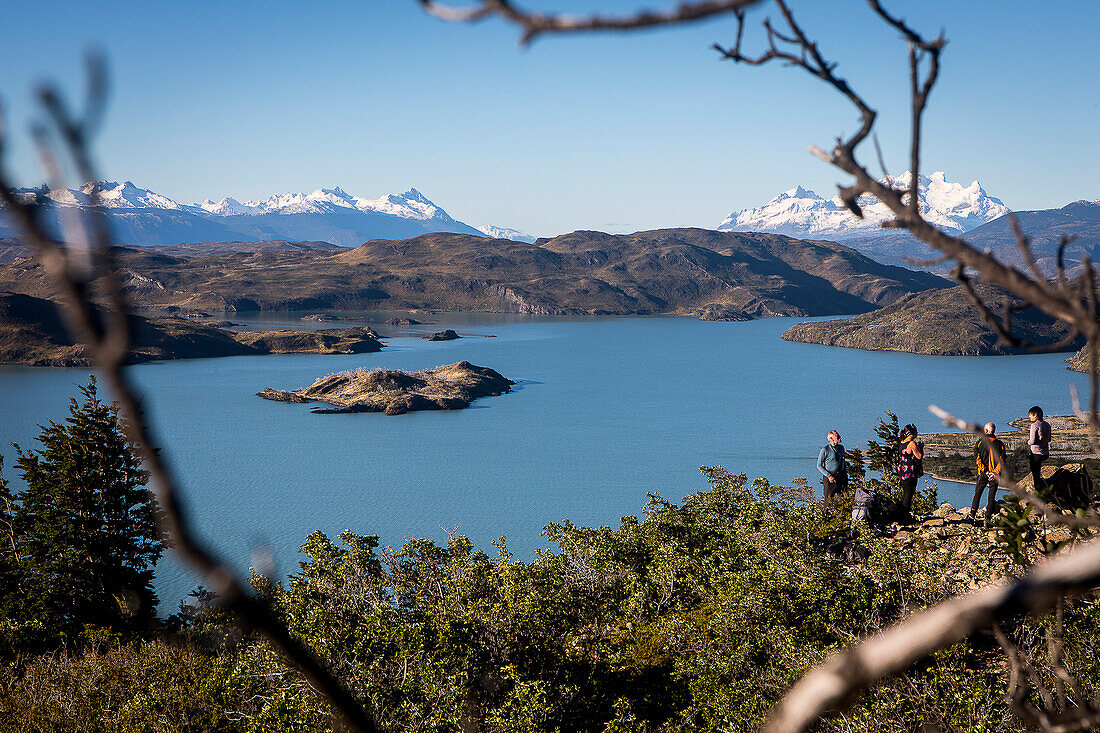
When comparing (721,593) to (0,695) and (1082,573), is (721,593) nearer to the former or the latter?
(0,695)

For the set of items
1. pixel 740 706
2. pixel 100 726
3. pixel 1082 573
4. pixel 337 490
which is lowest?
pixel 337 490

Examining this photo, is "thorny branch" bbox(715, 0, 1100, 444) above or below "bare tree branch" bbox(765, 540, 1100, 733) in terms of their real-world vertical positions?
above

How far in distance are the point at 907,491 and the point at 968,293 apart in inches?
474

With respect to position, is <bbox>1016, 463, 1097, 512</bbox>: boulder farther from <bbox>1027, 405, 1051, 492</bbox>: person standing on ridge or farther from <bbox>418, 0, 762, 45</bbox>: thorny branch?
<bbox>418, 0, 762, 45</bbox>: thorny branch

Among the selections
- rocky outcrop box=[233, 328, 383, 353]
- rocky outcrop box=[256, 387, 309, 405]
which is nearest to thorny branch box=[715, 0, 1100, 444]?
rocky outcrop box=[256, 387, 309, 405]

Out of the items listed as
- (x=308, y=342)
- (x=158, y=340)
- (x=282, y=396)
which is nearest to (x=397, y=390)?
(x=282, y=396)

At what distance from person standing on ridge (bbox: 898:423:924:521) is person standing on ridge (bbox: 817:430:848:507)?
1038mm

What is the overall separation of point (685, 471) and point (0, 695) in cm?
3367

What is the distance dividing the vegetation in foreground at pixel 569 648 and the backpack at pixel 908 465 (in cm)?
109

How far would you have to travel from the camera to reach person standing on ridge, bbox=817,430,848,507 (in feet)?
44.8

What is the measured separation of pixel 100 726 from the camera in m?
10.4

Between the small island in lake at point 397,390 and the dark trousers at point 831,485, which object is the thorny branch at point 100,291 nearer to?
the dark trousers at point 831,485

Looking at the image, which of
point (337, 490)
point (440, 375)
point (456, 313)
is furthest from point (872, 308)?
point (337, 490)

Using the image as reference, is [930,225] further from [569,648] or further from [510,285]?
[510,285]
